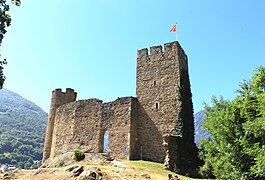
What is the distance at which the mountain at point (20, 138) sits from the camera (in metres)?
94.8

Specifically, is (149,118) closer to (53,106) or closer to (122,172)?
(122,172)

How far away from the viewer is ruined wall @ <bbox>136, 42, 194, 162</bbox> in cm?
2470

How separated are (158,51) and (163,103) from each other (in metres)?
5.31

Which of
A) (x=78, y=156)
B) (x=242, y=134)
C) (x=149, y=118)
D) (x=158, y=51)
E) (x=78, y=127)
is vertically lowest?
(x=78, y=156)

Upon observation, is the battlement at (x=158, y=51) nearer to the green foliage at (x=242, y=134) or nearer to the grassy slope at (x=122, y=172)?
the green foliage at (x=242, y=134)

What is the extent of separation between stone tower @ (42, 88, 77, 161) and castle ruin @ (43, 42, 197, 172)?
4.59 m

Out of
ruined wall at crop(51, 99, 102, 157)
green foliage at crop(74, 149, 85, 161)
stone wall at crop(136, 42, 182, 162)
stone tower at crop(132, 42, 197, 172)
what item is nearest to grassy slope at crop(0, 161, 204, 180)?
stone tower at crop(132, 42, 197, 172)

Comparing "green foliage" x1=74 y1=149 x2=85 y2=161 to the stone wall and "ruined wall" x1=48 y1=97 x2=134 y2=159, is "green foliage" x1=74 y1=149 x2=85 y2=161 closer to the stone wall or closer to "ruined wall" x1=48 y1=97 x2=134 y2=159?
"ruined wall" x1=48 y1=97 x2=134 y2=159

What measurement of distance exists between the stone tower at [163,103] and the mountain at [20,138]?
61.2 m

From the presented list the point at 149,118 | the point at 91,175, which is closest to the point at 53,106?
the point at 149,118

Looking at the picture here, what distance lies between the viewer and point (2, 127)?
5531 inches

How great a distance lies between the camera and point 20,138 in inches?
4705

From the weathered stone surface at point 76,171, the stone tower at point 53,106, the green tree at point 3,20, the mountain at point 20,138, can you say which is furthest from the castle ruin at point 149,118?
the mountain at point 20,138

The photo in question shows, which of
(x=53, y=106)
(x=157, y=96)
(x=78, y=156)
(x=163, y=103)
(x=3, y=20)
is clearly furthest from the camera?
(x=53, y=106)
